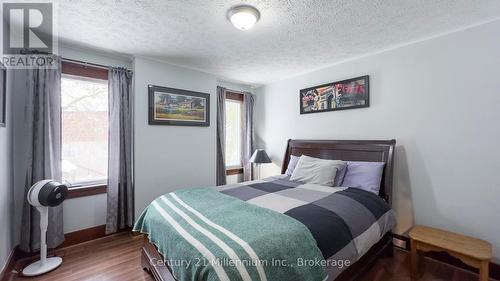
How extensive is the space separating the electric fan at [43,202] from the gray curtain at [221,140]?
2.07 meters

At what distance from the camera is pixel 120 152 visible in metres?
2.74

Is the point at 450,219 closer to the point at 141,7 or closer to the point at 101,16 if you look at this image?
the point at 141,7

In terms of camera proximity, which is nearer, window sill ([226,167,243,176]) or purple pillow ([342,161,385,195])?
purple pillow ([342,161,385,195])

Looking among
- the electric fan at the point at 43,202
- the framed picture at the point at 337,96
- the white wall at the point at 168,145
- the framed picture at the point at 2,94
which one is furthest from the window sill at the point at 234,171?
the framed picture at the point at 2,94

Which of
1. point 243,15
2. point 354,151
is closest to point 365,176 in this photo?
point 354,151

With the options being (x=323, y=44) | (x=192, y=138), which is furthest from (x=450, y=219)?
(x=192, y=138)

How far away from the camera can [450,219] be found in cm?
214

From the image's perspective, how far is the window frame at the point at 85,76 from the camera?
2.50m

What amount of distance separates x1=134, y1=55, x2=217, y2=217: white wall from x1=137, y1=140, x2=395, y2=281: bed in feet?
3.35

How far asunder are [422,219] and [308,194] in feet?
4.40

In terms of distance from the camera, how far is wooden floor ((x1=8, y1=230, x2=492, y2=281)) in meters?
1.93

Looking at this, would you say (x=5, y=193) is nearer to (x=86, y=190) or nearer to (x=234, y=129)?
(x=86, y=190)

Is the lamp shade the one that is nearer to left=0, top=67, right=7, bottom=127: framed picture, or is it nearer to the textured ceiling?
the textured ceiling

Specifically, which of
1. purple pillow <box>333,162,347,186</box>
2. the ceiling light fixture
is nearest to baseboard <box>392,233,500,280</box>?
purple pillow <box>333,162,347,186</box>
